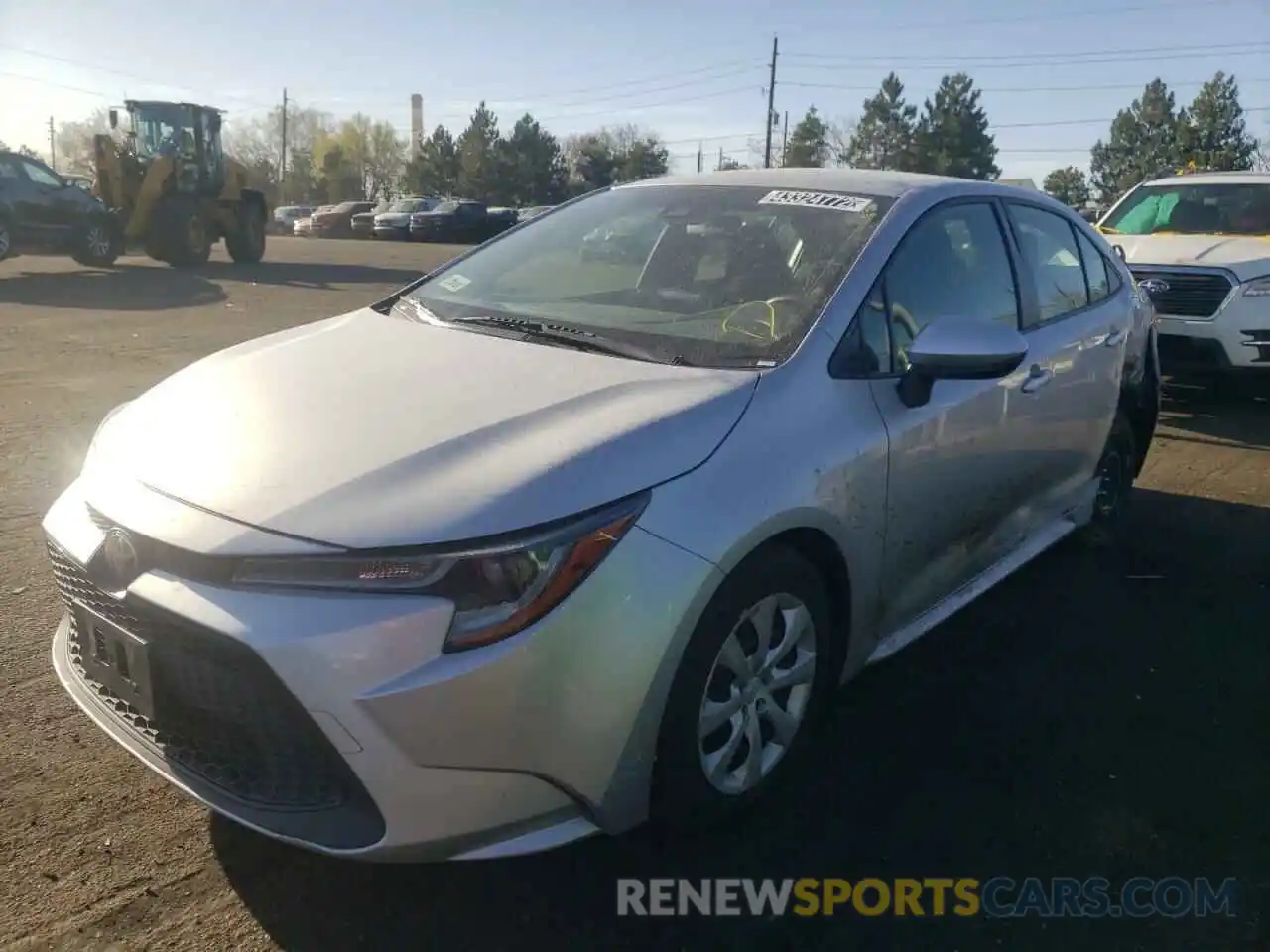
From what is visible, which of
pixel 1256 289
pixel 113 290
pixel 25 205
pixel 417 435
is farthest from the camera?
pixel 25 205

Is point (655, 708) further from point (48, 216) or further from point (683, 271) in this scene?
point (48, 216)

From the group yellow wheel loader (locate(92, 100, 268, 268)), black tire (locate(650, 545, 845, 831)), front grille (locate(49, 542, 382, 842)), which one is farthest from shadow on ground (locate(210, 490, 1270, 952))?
yellow wheel loader (locate(92, 100, 268, 268))

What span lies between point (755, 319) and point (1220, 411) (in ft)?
22.3

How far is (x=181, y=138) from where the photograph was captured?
20953 millimetres

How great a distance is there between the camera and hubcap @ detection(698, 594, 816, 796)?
261 cm

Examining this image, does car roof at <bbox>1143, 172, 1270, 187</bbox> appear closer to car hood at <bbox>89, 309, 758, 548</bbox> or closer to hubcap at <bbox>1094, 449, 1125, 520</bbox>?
hubcap at <bbox>1094, 449, 1125, 520</bbox>

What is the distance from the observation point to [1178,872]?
274 centimetres

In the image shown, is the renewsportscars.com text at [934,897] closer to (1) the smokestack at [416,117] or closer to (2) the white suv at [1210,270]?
(2) the white suv at [1210,270]

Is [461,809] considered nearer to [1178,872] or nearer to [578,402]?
[578,402]

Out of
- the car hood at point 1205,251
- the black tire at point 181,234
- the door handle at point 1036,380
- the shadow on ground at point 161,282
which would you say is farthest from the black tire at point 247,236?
the door handle at point 1036,380

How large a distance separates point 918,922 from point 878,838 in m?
0.29

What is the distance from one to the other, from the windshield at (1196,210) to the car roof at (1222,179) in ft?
0.09

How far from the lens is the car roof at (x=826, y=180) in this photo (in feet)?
11.9

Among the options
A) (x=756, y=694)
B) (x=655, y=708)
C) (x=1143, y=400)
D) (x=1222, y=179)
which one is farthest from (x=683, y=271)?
(x=1222, y=179)
